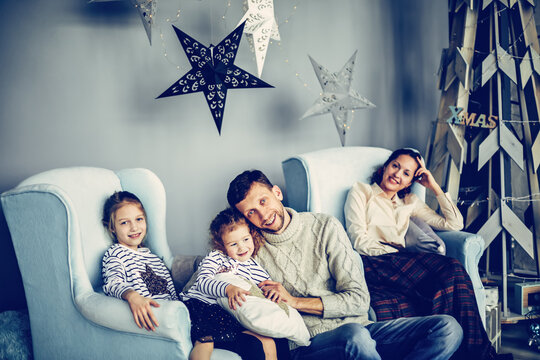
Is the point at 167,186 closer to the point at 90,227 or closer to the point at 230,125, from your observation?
the point at 230,125

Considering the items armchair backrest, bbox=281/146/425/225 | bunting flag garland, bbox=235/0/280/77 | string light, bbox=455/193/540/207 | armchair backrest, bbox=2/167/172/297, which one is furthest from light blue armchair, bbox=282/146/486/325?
armchair backrest, bbox=2/167/172/297

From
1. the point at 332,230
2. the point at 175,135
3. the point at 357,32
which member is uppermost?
the point at 357,32

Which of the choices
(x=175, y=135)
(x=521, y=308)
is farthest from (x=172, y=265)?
(x=521, y=308)

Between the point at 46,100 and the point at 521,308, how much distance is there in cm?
271

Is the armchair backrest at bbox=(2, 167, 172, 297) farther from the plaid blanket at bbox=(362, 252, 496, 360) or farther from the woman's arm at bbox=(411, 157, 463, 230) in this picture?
the woman's arm at bbox=(411, 157, 463, 230)

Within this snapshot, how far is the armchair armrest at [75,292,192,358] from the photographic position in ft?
4.70

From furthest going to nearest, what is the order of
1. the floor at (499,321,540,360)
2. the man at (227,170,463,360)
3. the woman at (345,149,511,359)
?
the floor at (499,321,540,360) < the woman at (345,149,511,359) < the man at (227,170,463,360)

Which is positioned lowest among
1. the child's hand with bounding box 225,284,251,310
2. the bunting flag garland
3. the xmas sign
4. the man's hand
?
the man's hand

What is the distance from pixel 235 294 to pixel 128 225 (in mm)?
602

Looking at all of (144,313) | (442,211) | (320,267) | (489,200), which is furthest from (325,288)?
(489,200)

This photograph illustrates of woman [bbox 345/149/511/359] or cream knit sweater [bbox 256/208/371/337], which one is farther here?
woman [bbox 345/149/511/359]

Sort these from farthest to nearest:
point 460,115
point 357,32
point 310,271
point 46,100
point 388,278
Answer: point 357,32 → point 460,115 → point 46,100 → point 388,278 → point 310,271

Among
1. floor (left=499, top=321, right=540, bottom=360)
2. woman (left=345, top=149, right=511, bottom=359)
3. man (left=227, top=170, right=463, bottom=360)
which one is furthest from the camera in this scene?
floor (left=499, top=321, right=540, bottom=360)

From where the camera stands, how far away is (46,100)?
236 centimetres
